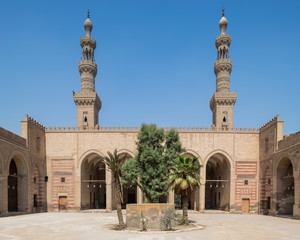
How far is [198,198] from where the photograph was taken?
90.4 ft

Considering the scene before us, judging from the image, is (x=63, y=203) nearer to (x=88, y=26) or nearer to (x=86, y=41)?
(x=86, y=41)

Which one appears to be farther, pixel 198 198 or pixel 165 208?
pixel 198 198

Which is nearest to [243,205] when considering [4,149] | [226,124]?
[226,124]

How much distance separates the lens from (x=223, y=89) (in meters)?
39.8

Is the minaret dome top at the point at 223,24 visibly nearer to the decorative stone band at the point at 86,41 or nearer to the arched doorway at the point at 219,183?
the decorative stone band at the point at 86,41

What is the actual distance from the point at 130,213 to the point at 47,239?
4911mm

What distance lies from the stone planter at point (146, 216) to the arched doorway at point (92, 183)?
13279 millimetres

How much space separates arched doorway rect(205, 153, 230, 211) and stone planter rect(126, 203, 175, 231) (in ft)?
45.9

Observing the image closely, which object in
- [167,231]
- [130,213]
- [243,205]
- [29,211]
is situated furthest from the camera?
[243,205]

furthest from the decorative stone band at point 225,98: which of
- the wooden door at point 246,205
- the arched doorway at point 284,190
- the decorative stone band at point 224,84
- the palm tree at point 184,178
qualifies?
the palm tree at point 184,178

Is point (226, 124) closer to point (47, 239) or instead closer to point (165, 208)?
point (165, 208)

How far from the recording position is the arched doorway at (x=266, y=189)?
1001 inches

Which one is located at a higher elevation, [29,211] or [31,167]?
[31,167]

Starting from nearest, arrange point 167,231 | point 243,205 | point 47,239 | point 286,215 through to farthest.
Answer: point 47,239
point 167,231
point 286,215
point 243,205
